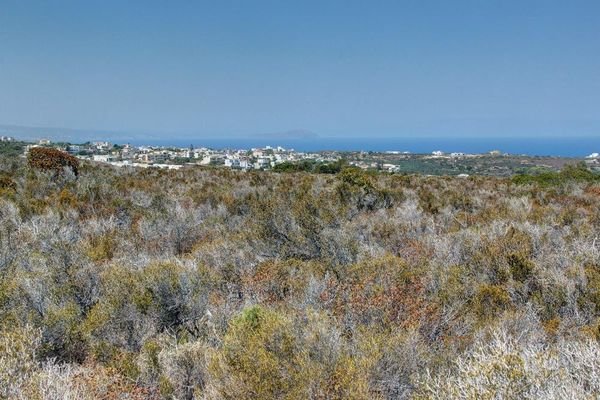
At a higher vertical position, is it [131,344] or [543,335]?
[543,335]

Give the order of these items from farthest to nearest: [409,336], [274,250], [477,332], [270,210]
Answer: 1. [270,210]
2. [274,250]
3. [477,332]
4. [409,336]

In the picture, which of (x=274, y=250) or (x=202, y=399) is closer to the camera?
(x=202, y=399)

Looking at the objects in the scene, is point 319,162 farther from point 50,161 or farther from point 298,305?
point 298,305

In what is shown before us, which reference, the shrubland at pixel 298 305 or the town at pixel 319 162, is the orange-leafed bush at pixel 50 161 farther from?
the town at pixel 319 162

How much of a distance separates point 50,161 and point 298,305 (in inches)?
935

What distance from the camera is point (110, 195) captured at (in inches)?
737

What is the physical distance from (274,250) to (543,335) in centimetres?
663

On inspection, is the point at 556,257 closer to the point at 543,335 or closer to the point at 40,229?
the point at 543,335

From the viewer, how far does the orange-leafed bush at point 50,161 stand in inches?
977

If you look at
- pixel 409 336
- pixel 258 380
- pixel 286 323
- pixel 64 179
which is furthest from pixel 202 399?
pixel 64 179

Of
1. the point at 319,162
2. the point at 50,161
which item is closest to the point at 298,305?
the point at 50,161

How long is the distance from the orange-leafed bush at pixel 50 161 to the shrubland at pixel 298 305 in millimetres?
10994

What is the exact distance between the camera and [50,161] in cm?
2545

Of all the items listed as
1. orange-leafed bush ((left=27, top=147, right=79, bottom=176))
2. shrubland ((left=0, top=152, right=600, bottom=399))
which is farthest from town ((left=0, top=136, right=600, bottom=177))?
shrubland ((left=0, top=152, right=600, bottom=399))
